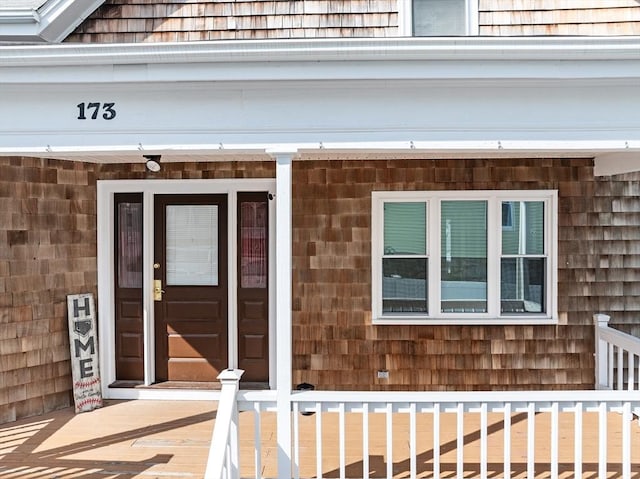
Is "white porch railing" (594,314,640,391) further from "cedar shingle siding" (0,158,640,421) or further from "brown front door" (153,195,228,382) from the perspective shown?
"brown front door" (153,195,228,382)

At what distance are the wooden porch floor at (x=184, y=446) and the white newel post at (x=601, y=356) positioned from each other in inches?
15.2

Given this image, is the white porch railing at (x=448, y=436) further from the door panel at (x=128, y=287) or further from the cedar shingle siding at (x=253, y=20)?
the cedar shingle siding at (x=253, y=20)

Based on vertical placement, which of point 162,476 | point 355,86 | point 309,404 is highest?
point 355,86

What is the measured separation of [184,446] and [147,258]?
7.04 feet

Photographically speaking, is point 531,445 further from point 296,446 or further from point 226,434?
point 226,434

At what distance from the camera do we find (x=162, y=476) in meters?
4.63

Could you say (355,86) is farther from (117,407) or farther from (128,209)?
(117,407)

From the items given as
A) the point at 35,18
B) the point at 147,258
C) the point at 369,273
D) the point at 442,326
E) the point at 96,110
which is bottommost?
the point at 442,326

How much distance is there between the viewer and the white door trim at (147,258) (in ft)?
21.6

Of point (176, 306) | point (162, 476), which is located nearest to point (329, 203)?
point (176, 306)

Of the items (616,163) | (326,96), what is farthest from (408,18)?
(616,163)

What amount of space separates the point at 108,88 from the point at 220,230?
235cm

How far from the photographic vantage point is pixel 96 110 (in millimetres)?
4621

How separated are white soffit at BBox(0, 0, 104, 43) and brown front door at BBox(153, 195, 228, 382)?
77.3 inches
